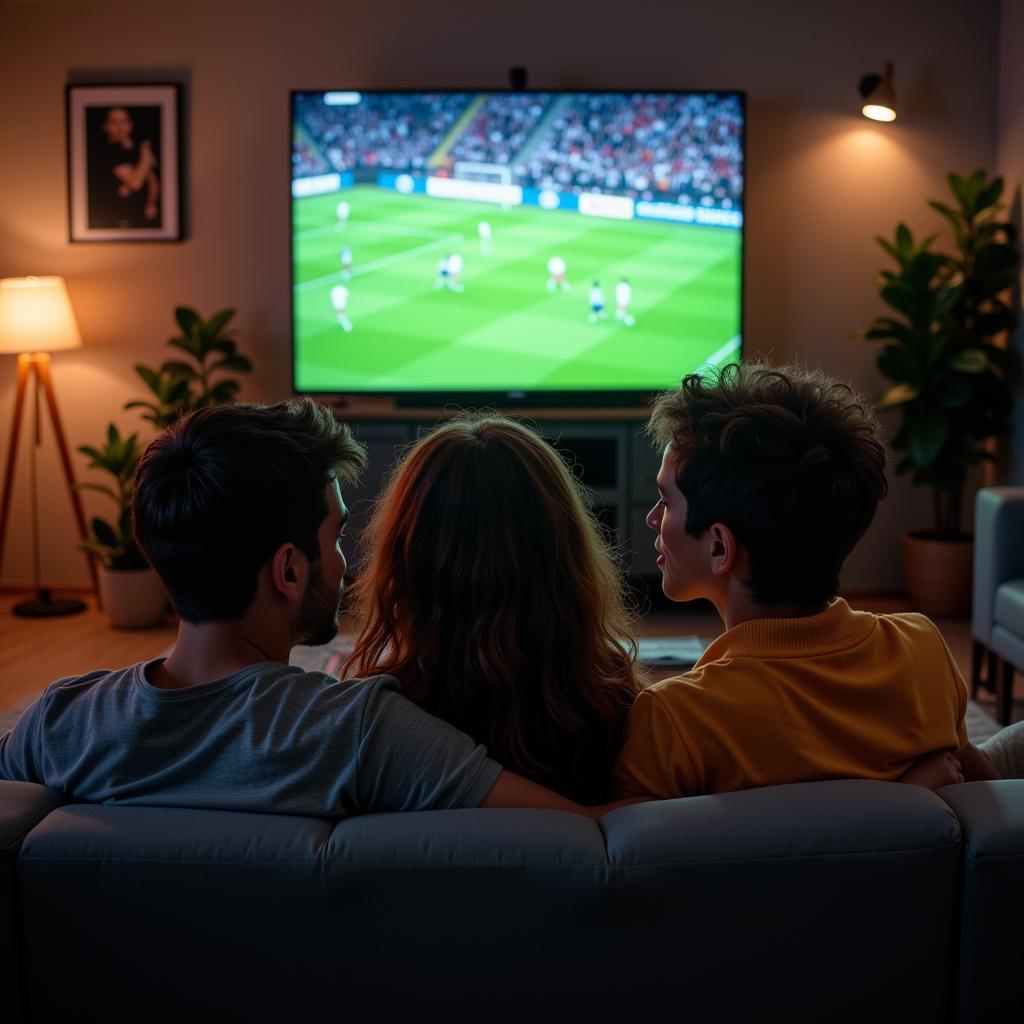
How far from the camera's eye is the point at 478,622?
132 centimetres

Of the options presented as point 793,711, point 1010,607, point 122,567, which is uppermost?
point 793,711

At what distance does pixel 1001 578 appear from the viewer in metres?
3.73

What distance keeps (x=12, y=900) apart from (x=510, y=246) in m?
4.56

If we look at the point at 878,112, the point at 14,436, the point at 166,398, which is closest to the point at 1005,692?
the point at 878,112

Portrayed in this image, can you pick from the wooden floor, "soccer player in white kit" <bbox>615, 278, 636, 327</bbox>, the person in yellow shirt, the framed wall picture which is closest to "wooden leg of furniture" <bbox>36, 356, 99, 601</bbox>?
the wooden floor

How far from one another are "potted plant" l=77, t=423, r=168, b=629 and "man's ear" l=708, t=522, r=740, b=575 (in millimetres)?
3889

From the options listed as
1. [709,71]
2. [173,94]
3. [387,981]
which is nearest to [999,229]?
[709,71]

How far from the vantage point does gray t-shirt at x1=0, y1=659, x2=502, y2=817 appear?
1.13m

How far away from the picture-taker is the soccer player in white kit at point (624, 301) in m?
5.38

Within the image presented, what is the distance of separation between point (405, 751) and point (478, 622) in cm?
21

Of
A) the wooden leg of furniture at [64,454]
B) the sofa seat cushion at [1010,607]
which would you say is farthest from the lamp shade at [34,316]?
the sofa seat cushion at [1010,607]

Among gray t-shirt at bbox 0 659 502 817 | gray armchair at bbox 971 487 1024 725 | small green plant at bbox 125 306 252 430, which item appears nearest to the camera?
gray t-shirt at bbox 0 659 502 817

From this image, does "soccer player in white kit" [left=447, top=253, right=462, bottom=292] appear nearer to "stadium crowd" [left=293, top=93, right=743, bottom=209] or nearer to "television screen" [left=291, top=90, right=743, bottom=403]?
"television screen" [left=291, top=90, right=743, bottom=403]

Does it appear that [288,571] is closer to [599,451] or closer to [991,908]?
[991,908]
